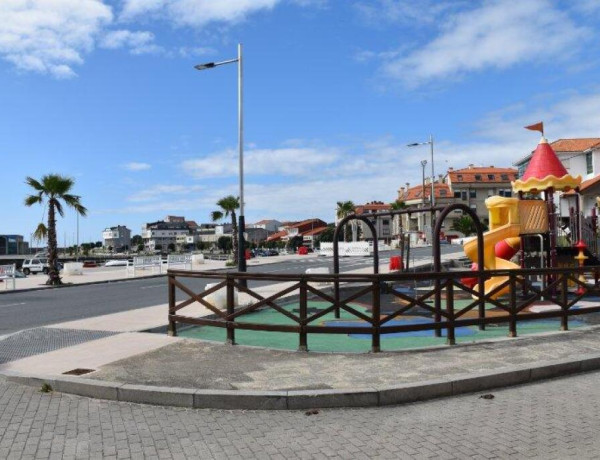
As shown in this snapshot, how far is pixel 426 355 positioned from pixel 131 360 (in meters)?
4.31

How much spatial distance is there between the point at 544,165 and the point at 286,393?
1261 centimetres

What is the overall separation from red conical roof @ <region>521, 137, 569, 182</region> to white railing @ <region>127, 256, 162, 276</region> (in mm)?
25405

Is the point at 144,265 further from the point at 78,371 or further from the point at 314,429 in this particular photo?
the point at 314,429

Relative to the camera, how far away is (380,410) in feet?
18.9

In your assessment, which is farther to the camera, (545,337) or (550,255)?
(550,255)

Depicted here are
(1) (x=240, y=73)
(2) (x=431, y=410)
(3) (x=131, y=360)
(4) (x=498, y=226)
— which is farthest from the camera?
(1) (x=240, y=73)

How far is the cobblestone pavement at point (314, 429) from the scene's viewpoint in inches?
180

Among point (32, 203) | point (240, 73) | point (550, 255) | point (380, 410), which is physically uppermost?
point (240, 73)

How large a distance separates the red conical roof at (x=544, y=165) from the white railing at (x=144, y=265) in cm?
2540

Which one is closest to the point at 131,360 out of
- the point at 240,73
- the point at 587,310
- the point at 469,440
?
the point at 469,440

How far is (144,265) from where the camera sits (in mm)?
35938

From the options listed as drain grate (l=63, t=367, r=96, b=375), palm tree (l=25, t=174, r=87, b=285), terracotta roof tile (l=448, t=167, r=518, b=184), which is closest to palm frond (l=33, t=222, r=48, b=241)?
palm tree (l=25, t=174, r=87, b=285)

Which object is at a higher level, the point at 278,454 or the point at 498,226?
the point at 498,226

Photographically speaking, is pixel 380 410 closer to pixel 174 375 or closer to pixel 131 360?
pixel 174 375
